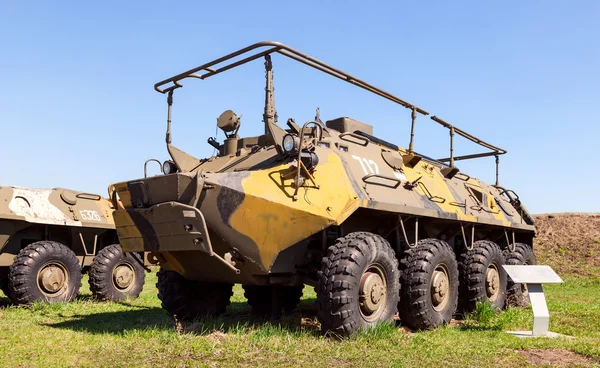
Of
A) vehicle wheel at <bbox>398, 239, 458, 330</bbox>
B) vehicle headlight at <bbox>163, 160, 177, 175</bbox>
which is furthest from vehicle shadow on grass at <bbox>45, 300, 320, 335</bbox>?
vehicle headlight at <bbox>163, 160, 177, 175</bbox>

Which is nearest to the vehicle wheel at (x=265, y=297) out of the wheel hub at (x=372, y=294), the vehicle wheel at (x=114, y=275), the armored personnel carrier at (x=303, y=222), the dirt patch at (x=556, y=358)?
the armored personnel carrier at (x=303, y=222)

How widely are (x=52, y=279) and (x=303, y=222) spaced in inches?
237

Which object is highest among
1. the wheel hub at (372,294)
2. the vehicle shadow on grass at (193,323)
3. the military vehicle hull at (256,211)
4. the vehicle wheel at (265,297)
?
the military vehicle hull at (256,211)

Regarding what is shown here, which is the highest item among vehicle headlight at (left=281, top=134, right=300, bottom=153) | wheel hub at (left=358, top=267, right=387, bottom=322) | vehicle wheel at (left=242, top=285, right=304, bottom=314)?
vehicle headlight at (left=281, top=134, right=300, bottom=153)

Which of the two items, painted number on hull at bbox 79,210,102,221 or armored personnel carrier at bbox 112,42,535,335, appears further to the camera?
painted number on hull at bbox 79,210,102,221

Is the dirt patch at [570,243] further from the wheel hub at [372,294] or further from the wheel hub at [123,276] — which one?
the wheel hub at [372,294]

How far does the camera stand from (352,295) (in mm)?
6156

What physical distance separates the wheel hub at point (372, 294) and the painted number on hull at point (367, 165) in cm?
128

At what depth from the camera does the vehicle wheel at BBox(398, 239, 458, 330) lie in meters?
7.20

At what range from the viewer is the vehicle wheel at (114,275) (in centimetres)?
1112

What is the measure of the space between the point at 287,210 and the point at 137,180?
5.76 ft

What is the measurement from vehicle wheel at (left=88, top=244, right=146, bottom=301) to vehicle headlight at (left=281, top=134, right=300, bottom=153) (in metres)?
5.68

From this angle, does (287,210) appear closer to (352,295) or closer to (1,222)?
(352,295)

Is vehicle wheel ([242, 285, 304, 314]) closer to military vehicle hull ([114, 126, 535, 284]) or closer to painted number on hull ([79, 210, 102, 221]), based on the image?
military vehicle hull ([114, 126, 535, 284])
